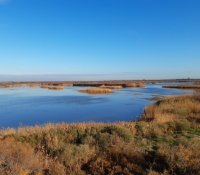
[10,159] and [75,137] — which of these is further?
[75,137]

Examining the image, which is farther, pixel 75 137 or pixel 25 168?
pixel 75 137

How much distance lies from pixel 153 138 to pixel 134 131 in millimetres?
1001

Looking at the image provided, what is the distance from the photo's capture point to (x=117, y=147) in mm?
8273

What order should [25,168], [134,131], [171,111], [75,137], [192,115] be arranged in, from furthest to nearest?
[171,111]
[192,115]
[134,131]
[75,137]
[25,168]

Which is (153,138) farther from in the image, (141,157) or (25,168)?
(25,168)

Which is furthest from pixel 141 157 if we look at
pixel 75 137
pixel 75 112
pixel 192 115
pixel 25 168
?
pixel 75 112

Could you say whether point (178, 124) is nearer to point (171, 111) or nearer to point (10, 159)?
Result: point (171, 111)

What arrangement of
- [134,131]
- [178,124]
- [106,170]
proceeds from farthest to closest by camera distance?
[178,124] → [134,131] → [106,170]

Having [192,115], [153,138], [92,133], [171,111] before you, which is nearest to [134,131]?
[153,138]

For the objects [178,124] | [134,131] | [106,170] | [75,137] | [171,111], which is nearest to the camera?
[106,170]

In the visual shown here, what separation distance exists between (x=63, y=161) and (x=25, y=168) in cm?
123

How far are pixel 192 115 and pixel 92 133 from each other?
805cm

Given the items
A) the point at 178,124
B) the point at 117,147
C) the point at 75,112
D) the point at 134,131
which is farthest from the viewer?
the point at 75,112

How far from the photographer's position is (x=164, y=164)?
7145mm
